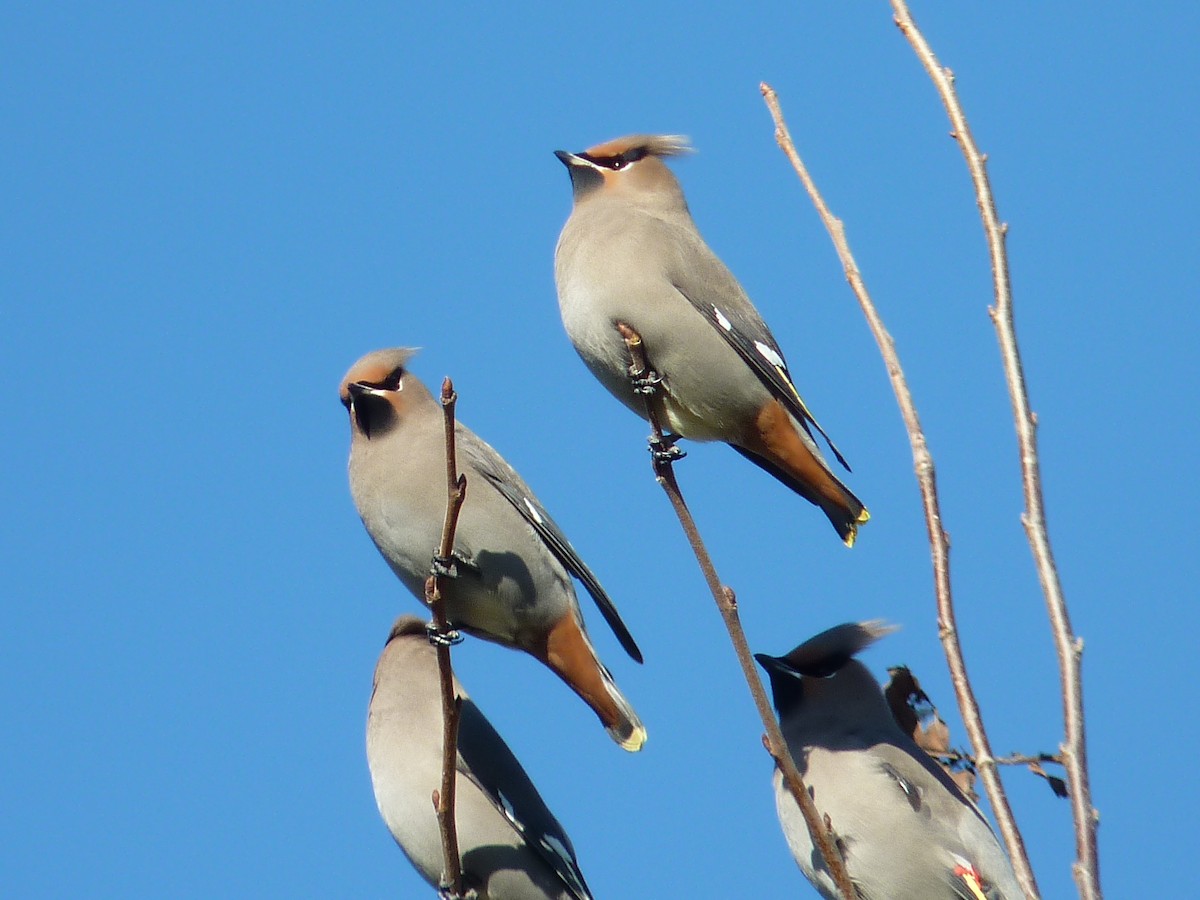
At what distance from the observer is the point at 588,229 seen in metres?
4.63

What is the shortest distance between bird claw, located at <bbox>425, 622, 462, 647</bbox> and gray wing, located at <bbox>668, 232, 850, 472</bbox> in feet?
3.72

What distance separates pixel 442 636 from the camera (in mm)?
3176

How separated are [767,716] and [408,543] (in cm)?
179

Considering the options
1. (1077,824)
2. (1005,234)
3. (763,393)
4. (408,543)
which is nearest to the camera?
(1077,824)

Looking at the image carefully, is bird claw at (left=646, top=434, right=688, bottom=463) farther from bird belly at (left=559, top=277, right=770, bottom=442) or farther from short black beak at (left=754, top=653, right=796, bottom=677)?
short black beak at (left=754, top=653, right=796, bottom=677)

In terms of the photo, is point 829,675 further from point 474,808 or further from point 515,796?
point 474,808

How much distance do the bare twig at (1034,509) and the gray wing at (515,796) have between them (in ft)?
7.64

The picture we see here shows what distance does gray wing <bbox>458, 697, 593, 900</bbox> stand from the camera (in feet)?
14.1

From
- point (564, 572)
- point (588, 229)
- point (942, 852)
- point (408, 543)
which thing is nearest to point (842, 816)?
point (942, 852)

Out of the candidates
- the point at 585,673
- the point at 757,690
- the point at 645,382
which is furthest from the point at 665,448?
the point at 757,690

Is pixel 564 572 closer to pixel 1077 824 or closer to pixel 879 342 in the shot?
pixel 879 342

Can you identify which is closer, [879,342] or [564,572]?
[879,342]

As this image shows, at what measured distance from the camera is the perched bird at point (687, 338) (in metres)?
4.34

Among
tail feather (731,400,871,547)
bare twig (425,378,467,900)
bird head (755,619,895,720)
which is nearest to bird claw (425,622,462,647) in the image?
bare twig (425,378,467,900)
